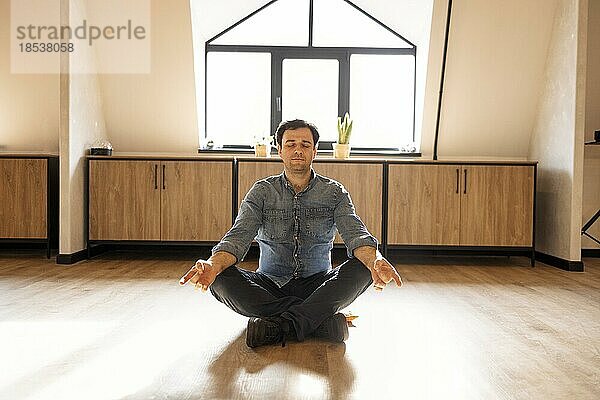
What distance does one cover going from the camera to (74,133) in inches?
221

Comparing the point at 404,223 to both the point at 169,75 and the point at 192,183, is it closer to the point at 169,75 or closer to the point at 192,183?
the point at 192,183

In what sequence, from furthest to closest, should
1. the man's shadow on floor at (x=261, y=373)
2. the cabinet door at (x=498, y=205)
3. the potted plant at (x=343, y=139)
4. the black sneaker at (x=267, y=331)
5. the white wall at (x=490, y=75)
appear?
the potted plant at (x=343, y=139), the cabinet door at (x=498, y=205), the white wall at (x=490, y=75), the black sneaker at (x=267, y=331), the man's shadow on floor at (x=261, y=373)

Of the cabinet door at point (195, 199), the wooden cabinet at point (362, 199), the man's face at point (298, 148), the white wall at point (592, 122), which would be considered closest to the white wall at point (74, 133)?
the wooden cabinet at point (362, 199)

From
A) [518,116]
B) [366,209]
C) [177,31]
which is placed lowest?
[366,209]

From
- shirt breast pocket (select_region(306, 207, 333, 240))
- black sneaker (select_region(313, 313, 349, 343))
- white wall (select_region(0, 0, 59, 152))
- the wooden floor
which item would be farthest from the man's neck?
white wall (select_region(0, 0, 59, 152))

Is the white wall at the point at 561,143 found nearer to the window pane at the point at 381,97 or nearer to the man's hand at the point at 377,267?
the window pane at the point at 381,97

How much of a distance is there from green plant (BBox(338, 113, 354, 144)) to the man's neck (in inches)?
117

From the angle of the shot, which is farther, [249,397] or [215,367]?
[215,367]

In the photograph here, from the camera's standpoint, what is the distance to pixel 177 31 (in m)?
5.88

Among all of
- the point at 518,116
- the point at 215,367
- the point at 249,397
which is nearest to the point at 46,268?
the point at 215,367

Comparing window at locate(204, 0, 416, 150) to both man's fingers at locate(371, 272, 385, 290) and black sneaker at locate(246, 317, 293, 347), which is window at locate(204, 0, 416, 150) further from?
man's fingers at locate(371, 272, 385, 290)

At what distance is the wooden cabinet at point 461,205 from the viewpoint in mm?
5863

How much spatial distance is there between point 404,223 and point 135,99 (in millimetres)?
2612

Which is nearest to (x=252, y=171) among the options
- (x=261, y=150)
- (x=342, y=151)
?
(x=261, y=150)
